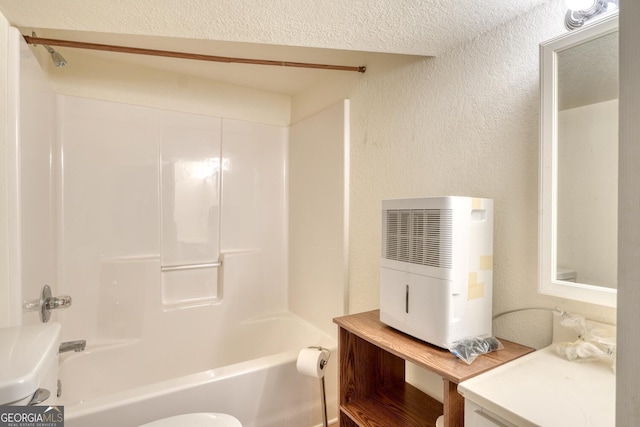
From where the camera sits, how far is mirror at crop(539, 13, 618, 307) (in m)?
0.87

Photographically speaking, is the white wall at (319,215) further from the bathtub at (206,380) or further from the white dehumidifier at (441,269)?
the white dehumidifier at (441,269)

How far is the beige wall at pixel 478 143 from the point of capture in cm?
104

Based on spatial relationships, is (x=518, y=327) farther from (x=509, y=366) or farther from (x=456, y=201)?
(x=456, y=201)

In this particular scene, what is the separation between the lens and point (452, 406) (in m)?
0.85

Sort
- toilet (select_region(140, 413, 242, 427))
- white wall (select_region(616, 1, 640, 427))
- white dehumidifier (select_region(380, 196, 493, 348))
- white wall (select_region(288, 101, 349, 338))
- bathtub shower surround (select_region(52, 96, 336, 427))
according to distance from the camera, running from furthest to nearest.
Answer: white wall (select_region(288, 101, 349, 338))
bathtub shower surround (select_region(52, 96, 336, 427))
toilet (select_region(140, 413, 242, 427))
white dehumidifier (select_region(380, 196, 493, 348))
white wall (select_region(616, 1, 640, 427))

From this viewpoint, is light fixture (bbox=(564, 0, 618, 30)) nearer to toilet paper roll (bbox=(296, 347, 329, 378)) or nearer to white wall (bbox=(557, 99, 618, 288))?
→ white wall (bbox=(557, 99, 618, 288))

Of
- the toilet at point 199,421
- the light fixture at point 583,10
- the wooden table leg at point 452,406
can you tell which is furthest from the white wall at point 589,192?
the toilet at point 199,421

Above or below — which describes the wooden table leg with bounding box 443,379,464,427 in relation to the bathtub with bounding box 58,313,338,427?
above

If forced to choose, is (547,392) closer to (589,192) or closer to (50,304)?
(589,192)

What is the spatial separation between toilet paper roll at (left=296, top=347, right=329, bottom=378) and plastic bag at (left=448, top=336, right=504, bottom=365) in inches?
27.7

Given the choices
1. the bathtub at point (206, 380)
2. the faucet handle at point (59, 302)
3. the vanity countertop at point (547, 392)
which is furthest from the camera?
the faucet handle at point (59, 302)

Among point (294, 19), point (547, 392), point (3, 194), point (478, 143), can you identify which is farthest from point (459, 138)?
point (3, 194)

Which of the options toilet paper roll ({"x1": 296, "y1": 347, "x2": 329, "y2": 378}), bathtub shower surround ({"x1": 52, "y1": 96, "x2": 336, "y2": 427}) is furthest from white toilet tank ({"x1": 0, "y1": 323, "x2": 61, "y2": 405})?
toilet paper roll ({"x1": 296, "y1": 347, "x2": 329, "y2": 378})

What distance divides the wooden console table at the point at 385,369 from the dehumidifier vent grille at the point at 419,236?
28cm
